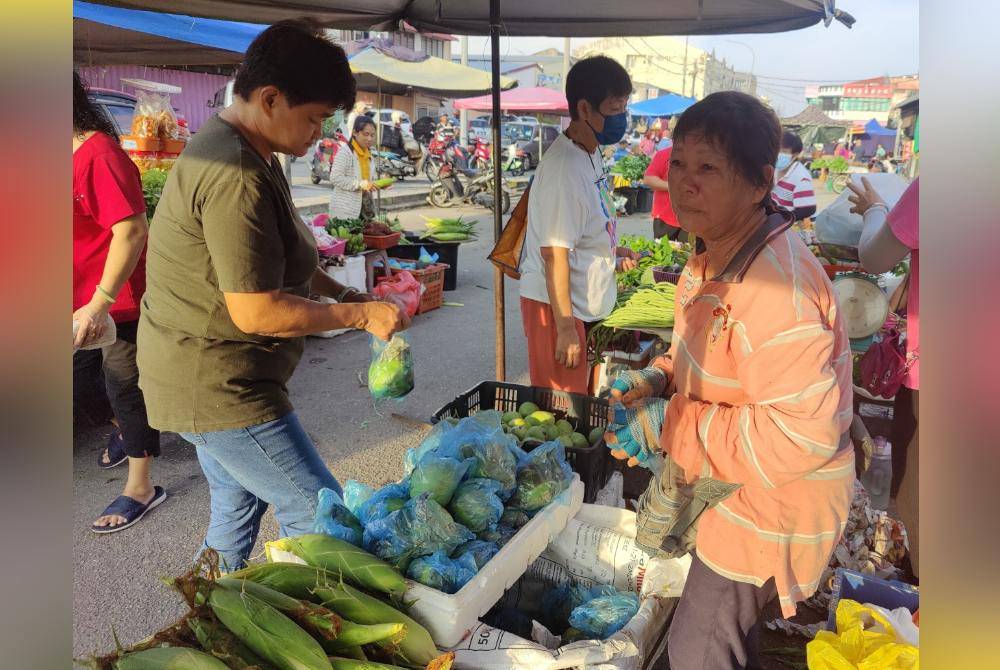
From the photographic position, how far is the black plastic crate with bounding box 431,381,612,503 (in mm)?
2949

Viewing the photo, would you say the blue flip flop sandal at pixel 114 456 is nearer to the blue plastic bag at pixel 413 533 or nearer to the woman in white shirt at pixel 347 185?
the blue plastic bag at pixel 413 533

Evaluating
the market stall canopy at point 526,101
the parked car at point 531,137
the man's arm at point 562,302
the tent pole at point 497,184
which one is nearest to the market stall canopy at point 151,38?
the tent pole at point 497,184

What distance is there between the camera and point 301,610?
5.39 feet

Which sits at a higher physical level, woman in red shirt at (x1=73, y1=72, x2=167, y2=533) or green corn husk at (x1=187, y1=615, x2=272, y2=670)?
woman in red shirt at (x1=73, y1=72, x2=167, y2=533)

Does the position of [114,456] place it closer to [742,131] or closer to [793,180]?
[742,131]

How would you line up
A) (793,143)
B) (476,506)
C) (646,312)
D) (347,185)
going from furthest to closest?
(347,185) < (793,143) < (646,312) < (476,506)

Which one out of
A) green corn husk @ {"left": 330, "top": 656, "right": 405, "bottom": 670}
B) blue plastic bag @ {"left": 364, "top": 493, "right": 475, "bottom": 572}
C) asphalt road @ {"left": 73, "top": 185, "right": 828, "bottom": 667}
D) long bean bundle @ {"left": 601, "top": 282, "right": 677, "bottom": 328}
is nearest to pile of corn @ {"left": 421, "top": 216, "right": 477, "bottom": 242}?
asphalt road @ {"left": 73, "top": 185, "right": 828, "bottom": 667}

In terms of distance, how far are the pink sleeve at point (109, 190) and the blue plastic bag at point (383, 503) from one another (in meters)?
1.76

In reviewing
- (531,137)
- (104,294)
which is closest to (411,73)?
(104,294)

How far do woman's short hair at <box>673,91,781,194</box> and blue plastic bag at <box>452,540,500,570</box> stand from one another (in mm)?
1277

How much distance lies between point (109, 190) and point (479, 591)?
7.65 ft

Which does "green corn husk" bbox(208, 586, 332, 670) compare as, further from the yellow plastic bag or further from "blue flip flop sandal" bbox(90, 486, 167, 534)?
"blue flip flop sandal" bbox(90, 486, 167, 534)
